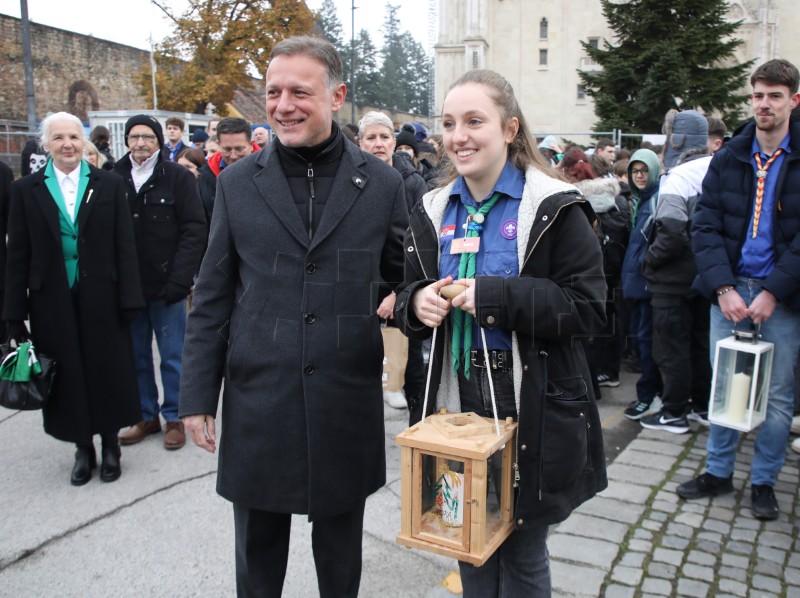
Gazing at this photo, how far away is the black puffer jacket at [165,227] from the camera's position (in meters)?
5.21

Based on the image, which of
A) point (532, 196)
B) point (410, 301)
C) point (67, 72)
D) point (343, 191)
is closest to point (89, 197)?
point (343, 191)

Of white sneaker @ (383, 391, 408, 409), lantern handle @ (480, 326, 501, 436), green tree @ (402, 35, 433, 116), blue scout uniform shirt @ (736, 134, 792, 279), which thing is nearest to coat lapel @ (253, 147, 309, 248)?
lantern handle @ (480, 326, 501, 436)

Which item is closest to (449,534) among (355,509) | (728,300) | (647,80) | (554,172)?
(355,509)

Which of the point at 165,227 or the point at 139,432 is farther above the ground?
the point at 165,227

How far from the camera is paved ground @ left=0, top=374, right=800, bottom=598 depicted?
340 centimetres

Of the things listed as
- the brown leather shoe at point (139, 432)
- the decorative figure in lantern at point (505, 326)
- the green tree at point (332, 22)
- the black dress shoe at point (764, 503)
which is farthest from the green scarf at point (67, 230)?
the green tree at point (332, 22)

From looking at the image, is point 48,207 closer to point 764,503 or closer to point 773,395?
point 773,395

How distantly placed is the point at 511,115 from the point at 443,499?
1.24m

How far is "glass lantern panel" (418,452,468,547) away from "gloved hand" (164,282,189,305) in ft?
11.1

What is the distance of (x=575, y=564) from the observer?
354 cm

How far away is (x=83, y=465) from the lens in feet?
15.1

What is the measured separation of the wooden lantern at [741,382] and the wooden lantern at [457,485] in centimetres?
212

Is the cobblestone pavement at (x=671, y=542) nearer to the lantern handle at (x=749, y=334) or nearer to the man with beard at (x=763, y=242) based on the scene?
the man with beard at (x=763, y=242)

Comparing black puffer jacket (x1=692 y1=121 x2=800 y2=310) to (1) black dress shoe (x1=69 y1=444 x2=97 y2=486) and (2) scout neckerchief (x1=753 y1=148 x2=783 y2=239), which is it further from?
(1) black dress shoe (x1=69 y1=444 x2=97 y2=486)
